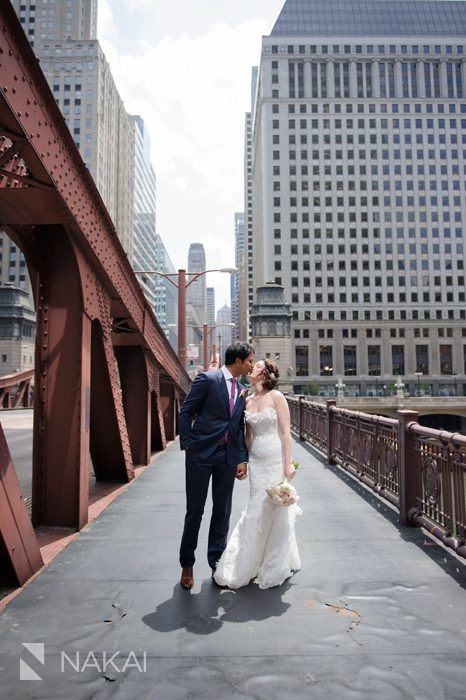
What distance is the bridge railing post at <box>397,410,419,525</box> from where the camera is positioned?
5641 mm

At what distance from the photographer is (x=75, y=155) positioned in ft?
14.9

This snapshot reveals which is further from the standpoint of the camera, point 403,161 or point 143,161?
point 143,161

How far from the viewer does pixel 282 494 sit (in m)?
3.87

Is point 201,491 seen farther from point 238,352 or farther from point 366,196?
point 366,196

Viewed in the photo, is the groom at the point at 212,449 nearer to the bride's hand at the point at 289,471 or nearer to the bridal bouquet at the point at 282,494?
the bridal bouquet at the point at 282,494

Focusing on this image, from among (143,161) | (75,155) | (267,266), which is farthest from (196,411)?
(143,161)

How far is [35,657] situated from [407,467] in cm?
443

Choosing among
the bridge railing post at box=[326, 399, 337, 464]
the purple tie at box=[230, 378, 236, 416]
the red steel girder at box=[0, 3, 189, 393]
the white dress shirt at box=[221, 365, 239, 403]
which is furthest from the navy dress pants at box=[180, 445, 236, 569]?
the bridge railing post at box=[326, 399, 337, 464]

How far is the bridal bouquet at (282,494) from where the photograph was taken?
385 centimetres

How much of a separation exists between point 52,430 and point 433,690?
396 cm

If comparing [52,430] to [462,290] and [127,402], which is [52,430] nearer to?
[127,402]

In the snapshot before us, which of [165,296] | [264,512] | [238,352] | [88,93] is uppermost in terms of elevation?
[88,93]

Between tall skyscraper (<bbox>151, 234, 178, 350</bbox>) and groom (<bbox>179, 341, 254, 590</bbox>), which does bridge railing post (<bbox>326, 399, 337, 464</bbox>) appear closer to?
groom (<bbox>179, 341, 254, 590</bbox>)

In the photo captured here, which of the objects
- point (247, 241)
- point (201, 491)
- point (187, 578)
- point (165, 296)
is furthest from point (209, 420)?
point (165, 296)
